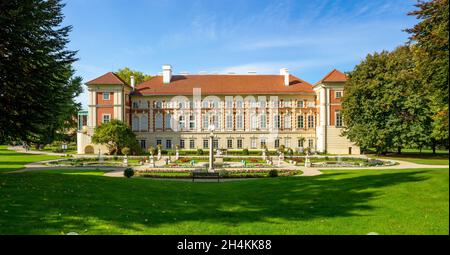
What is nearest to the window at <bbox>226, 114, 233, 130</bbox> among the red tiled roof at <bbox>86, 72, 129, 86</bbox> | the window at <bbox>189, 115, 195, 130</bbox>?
the window at <bbox>189, 115, 195, 130</bbox>

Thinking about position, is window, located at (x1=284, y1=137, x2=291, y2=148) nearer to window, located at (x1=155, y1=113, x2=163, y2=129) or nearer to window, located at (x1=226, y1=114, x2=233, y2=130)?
window, located at (x1=226, y1=114, x2=233, y2=130)

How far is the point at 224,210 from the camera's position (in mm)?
8281

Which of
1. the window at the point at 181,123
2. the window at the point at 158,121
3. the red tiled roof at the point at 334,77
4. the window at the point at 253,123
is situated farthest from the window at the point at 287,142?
the window at the point at 158,121

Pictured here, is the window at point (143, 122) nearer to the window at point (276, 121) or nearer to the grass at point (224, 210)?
the window at point (276, 121)

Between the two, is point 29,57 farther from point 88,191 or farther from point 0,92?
point 88,191

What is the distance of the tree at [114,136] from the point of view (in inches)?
1404

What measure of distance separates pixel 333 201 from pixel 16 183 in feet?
37.7

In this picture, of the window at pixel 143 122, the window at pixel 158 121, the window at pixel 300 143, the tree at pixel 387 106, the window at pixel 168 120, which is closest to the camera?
the tree at pixel 387 106

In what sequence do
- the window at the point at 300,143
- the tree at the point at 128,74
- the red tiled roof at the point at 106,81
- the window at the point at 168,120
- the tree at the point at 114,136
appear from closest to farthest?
the tree at the point at 114,136 < the red tiled roof at the point at 106,81 < the window at the point at 300,143 < the window at the point at 168,120 < the tree at the point at 128,74

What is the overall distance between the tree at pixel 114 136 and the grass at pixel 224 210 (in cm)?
2522

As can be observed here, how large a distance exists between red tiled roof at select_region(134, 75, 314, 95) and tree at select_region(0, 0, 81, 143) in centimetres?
2875

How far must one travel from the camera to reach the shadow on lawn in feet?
21.4

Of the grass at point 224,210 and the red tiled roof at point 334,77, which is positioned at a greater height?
the red tiled roof at point 334,77
